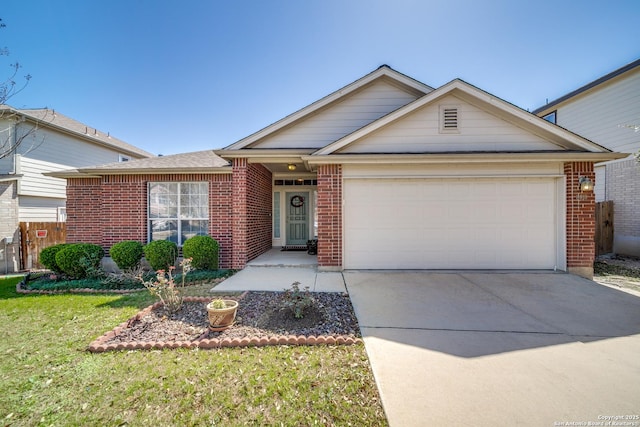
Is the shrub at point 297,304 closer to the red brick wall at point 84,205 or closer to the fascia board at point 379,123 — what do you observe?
the fascia board at point 379,123

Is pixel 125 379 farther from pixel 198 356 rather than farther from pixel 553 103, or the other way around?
pixel 553 103

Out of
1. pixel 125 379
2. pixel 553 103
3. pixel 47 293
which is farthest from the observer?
pixel 553 103

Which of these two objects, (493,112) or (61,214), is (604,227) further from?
(61,214)

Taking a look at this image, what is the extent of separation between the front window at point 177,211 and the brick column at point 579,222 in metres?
10.2

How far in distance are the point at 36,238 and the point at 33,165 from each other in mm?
3507

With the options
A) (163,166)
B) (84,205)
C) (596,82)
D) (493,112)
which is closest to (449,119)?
(493,112)

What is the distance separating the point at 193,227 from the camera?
8.13 m

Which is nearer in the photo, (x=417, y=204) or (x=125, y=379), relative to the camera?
(x=125, y=379)

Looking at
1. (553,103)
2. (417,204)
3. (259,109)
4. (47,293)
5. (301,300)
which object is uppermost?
(553,103)

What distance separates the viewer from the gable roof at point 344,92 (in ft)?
25.4

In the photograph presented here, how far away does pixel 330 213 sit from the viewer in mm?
6902

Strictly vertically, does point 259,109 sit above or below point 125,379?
above

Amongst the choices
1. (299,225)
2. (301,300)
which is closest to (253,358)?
(301,300)

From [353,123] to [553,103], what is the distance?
1301 centimetres
